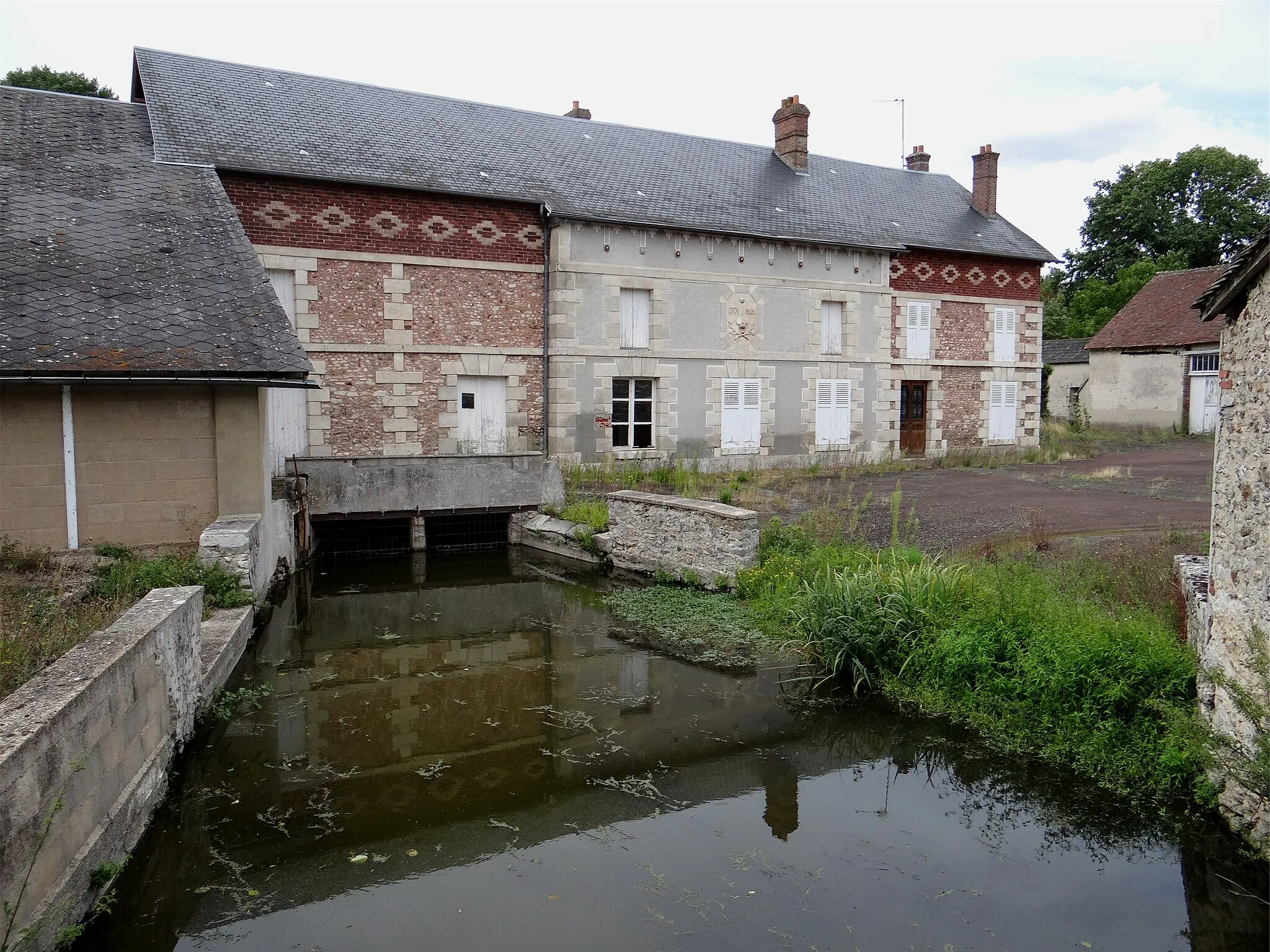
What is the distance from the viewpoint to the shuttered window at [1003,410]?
21391 millimetres

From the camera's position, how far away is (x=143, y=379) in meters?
7.92

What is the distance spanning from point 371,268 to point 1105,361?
22.0m

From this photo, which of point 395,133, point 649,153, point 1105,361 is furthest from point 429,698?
point 1105,361

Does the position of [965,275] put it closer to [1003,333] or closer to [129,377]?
[1003,333]

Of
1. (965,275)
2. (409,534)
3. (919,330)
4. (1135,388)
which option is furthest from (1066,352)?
(409,534)

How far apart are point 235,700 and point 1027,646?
5667 millimetres

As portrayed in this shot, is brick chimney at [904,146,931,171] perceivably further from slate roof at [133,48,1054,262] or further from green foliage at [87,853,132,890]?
green foliage at [87,853,132,890]

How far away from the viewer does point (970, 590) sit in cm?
710

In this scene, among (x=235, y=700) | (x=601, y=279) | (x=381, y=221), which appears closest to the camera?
(x=235, y=700)

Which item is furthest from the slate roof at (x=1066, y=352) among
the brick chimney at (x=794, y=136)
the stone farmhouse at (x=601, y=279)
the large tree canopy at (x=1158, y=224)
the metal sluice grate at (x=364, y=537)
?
the metal sluice grate at (x=364, y=537)

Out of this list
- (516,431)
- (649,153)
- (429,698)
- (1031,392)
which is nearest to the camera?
(429,698)

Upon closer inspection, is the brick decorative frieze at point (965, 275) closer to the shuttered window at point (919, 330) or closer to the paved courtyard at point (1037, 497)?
the shuttered window at point (919, 330)

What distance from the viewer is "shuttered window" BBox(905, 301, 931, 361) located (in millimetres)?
20062

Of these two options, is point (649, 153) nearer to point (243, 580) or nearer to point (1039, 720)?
point (243, 580)
